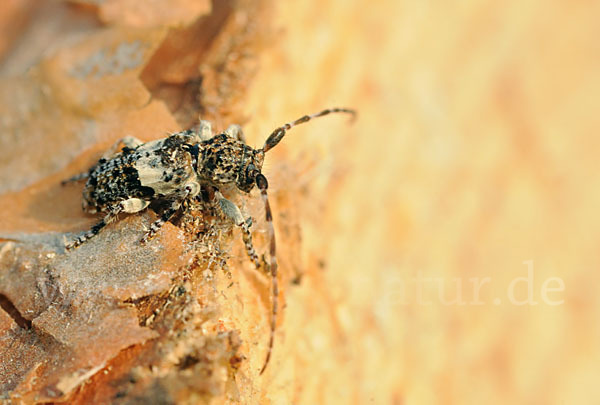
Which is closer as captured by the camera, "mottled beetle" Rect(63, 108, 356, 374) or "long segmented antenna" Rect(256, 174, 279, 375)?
"long segmented antenna" Rect(256, 174, 279, 375)

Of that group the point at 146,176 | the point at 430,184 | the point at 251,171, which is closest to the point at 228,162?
the point at 251,171

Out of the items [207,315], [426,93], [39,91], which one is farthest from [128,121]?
[426,93]

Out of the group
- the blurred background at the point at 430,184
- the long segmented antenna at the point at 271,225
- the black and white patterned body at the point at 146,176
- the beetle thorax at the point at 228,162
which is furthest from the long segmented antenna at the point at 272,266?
the black and white patterned body at the point at 146,176

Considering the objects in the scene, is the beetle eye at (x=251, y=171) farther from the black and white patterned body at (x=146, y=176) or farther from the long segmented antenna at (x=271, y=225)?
the black and white patterned body at (x=146, y=176)

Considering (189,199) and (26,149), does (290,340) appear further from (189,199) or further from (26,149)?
(26,149)

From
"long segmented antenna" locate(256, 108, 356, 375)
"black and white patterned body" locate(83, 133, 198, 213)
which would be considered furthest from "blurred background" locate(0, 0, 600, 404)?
"black and white patterned body" locate(83, 133, 198, 213)

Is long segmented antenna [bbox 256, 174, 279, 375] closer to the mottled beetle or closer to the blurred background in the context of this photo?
the mottled beetle

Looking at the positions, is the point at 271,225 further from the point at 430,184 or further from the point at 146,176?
the point at 430,184
